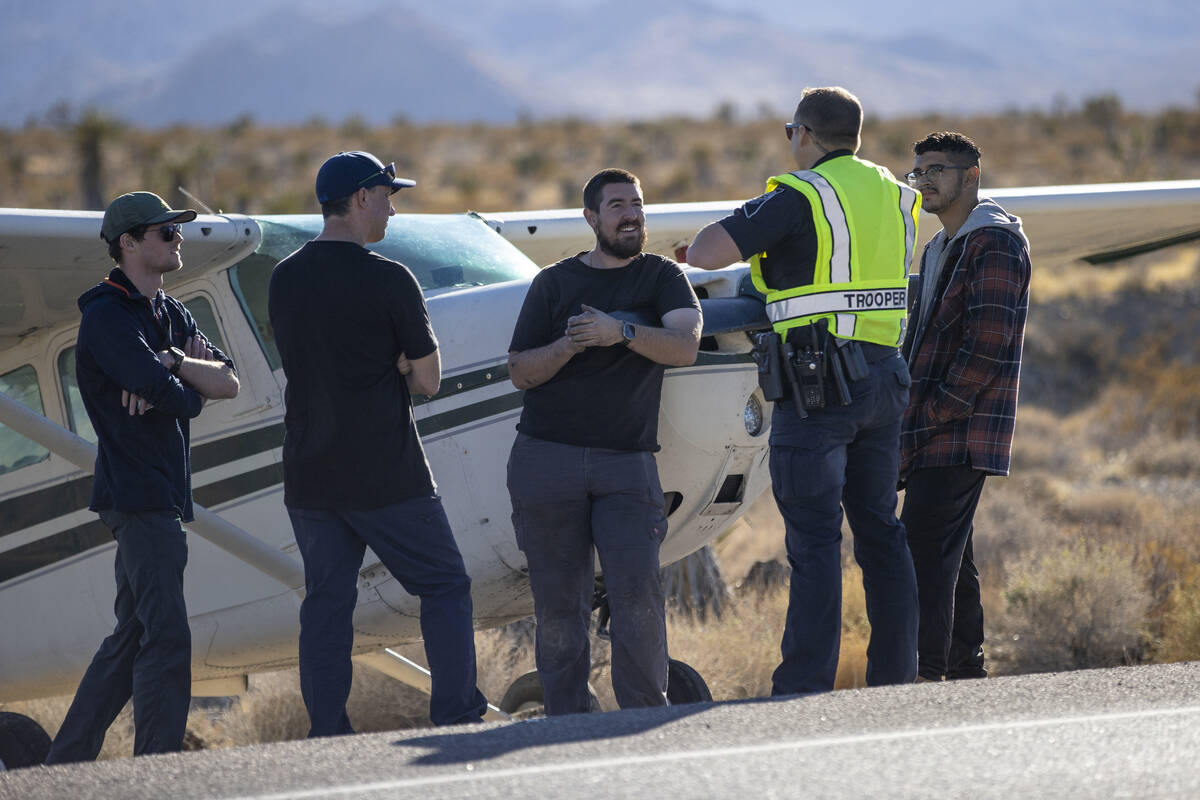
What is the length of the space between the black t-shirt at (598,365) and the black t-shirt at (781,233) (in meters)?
0.32

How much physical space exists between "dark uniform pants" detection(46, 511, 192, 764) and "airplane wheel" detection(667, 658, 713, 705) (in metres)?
2.15

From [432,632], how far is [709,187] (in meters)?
34.4

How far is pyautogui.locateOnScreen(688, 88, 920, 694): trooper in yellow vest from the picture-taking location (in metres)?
4.68

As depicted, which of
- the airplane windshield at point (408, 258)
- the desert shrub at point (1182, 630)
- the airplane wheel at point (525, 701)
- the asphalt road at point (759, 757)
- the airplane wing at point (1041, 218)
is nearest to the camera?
the asphalt road at point (759, 757)

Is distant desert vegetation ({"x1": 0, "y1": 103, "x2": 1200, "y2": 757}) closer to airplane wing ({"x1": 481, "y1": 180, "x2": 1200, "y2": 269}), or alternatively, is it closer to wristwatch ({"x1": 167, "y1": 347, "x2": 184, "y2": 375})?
airplane wing ({"x1": 481, "y1": 180, "x2": 1200, "y2": 269})

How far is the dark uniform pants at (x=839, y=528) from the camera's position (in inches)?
185

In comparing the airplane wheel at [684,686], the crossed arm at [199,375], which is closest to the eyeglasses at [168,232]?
the crossed arm at [199,375]

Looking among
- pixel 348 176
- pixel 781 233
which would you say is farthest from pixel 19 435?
pixel 781 233

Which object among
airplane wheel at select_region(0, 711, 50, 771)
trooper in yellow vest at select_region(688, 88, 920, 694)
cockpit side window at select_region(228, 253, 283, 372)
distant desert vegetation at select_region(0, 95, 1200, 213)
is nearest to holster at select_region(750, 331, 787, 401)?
trooper in yellow vest at select_region(688, 88, 920, 694)

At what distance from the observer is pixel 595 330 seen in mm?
4672

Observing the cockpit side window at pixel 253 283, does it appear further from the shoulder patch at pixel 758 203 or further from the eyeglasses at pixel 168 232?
the shoulder patch at pixel 758 203

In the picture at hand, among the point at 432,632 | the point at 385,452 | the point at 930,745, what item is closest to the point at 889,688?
the point at 930,745

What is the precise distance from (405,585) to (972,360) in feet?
7.41

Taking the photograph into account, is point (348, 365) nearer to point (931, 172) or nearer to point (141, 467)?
point (141, 467)
